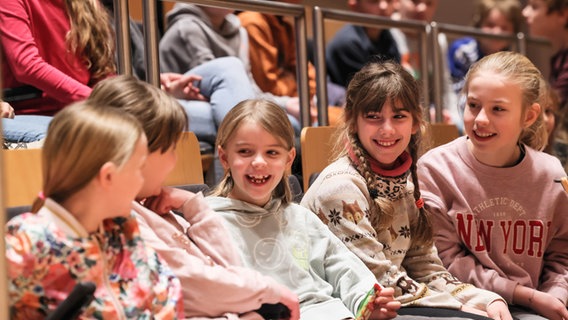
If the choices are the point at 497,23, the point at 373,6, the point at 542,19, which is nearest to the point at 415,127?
the point at 373,6

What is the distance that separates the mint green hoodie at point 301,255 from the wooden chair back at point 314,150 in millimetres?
412

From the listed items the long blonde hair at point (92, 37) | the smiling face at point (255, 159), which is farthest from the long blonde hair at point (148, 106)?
the long blonde hair at point (92, 37)

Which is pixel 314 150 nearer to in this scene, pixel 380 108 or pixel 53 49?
pixel 380 108

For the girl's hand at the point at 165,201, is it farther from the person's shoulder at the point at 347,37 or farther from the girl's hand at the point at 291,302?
the person's shoulder at the point at 347,37

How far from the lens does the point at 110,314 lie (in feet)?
3.53

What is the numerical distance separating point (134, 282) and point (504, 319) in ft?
3.01

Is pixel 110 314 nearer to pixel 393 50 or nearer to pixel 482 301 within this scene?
pixel 482 301

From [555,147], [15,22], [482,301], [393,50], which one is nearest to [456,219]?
[482,301]

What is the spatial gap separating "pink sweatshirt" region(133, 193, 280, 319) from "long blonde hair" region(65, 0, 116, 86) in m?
0.69

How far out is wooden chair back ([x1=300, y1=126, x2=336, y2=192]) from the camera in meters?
1.98

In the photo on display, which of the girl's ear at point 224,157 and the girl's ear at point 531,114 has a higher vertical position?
the girl's ear at point 531,114

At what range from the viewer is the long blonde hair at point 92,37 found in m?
1.89

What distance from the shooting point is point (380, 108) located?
173cm

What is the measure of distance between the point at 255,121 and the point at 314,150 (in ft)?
1.74
